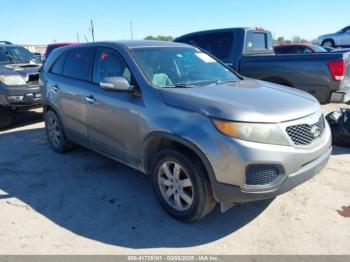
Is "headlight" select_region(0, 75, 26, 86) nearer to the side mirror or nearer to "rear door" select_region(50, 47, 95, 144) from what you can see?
"rear door" select_region(50, 47, 95, 144)

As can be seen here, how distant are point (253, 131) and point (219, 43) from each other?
15.7 feet

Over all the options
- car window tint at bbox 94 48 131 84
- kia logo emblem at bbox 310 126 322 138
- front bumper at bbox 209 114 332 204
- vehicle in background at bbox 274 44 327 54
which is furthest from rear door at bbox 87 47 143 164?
vehicle in background at bbox 274 44 327 54

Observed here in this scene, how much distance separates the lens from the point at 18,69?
23.9 ft

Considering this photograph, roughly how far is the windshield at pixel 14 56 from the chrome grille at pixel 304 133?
734cm

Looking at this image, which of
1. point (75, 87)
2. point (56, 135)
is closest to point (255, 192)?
point (75, 87)

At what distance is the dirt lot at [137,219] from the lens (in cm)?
300

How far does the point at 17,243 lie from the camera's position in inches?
122

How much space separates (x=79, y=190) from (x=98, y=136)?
0.70m

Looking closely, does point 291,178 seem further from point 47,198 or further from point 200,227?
point 47,198

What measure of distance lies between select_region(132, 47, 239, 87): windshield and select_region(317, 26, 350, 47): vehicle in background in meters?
18.2

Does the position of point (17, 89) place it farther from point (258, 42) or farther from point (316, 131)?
point (316, 131)

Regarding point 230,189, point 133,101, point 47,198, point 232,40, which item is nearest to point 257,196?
point 230,189

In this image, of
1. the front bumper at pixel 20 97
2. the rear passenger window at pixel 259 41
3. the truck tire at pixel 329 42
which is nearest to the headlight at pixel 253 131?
the rear passenger window at pixel 259 41

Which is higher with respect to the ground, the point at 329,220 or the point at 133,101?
the point at 133,101
